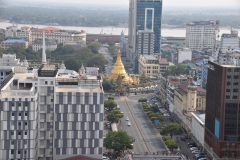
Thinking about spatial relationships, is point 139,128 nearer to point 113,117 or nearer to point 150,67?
point 113,117

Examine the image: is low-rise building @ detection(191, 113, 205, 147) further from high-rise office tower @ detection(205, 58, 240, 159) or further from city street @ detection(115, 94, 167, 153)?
high-rise office tower @ detection(205, 58, 240, 159)

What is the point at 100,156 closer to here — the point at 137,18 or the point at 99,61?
the point at 99,61

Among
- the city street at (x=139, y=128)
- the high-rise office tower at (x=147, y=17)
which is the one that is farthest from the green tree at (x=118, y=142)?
the high-rise office tower at (x=147, y=17)

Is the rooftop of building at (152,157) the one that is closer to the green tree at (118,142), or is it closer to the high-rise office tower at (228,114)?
the green tree at (118,142)

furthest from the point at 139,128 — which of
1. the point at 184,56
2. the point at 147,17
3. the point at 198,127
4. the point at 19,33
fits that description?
the point at 19,33

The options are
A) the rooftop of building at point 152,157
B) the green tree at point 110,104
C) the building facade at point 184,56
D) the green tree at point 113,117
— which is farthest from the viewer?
the building facade at point 184,56

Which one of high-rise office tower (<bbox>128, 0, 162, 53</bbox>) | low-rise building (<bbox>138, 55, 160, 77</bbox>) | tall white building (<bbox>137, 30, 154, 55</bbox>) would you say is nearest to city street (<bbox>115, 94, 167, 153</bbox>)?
low-rise building (<bbox>138, 55, 160, 77</bbox>)
